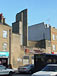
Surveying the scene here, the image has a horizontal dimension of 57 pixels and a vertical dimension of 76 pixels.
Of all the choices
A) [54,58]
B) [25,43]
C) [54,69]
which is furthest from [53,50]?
[54,69]

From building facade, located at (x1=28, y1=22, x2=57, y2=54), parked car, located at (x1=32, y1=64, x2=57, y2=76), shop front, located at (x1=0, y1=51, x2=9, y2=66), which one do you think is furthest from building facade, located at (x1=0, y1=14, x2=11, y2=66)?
parked car, located at (x1=32, y1=64, x2=57, y2=76)

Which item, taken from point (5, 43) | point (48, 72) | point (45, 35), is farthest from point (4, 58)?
point (48, 72)

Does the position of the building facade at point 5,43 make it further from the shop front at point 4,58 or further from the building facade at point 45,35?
the building facade at point 45,35

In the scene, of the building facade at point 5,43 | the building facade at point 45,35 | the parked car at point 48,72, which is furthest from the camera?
the building facade at point 45,35

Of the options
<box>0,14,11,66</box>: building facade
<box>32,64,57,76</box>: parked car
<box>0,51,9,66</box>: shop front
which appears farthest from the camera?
<box>0,14,11,66</box>: building facade

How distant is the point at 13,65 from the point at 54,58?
693 inches

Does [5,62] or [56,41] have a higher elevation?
[56,41]

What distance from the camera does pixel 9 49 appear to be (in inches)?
1762

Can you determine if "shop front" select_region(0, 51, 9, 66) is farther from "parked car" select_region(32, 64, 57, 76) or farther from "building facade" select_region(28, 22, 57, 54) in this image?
"parked car" select_region(32, 64, 57, 76)

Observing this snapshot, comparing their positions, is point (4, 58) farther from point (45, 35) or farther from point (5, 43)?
point (45, 35)

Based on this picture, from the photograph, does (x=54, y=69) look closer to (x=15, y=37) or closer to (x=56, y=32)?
(x=15, y=37)

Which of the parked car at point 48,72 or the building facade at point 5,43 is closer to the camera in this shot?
the parked car at point 48,72

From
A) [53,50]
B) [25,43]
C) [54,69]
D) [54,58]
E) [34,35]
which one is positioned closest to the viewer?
[54,69]

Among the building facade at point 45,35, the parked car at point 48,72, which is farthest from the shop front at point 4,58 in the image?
the parked car at point 48,72
